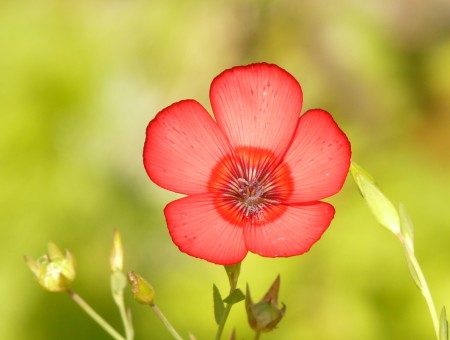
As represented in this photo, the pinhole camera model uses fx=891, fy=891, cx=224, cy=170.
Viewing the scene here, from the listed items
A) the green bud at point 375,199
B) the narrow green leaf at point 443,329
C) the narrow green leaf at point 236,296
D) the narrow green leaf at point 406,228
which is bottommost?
the narrow green leaf at point 443,329

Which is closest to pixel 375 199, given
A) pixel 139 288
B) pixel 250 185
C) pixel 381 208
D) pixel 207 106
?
pixel 381 208

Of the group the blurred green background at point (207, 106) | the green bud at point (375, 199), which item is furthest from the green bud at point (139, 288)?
the blurred green background at point (207, 106)

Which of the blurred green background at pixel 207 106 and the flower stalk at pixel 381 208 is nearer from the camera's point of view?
the flower stalk at pixel 381 208

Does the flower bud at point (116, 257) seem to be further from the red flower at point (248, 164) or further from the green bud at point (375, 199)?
the green bud at point (375, 199)

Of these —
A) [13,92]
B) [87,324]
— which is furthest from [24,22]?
[87,324]

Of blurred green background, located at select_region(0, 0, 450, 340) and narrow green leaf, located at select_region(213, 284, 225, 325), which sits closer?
narrow green leaf, located at select_region(213, 284, 225, 325)

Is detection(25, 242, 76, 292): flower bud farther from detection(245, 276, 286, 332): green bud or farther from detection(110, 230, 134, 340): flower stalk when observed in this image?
detection(245, 276, 286, 332): green bud

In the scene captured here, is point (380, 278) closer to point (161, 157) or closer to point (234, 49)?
point (234, 49)

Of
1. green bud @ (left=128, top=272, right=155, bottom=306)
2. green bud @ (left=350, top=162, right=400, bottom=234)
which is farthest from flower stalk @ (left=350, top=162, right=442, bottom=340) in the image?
green bud @ (left=128, top=272, right=155, bottom=306)
